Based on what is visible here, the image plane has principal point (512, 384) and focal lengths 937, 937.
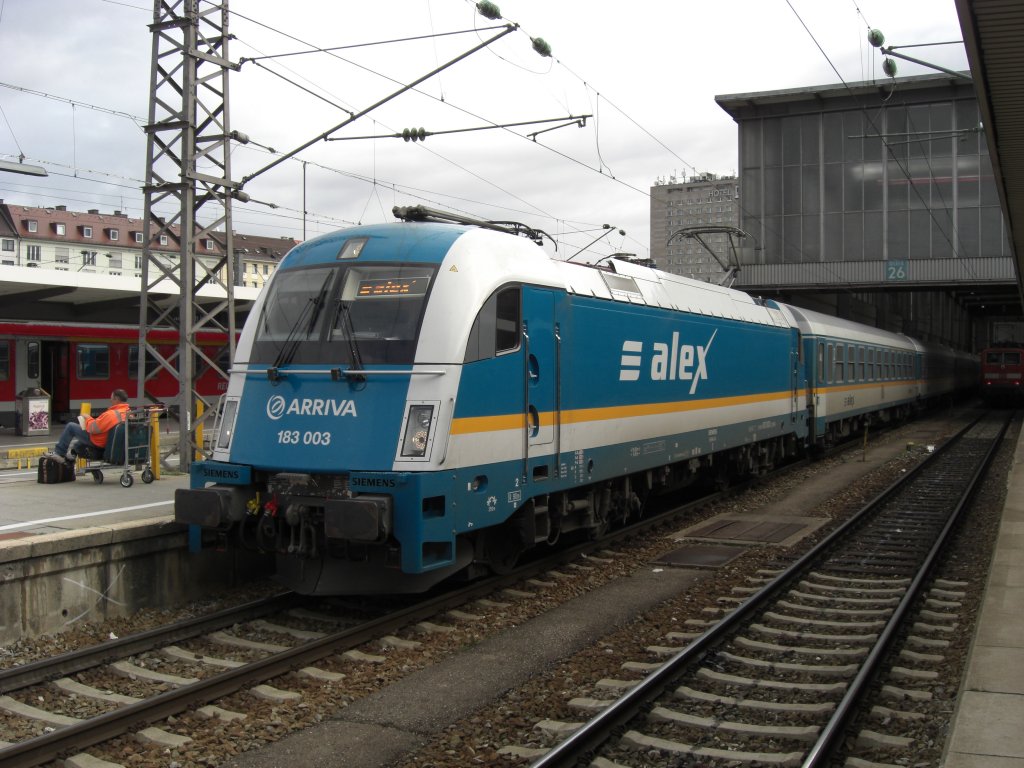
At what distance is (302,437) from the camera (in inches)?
297

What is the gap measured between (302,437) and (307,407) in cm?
26

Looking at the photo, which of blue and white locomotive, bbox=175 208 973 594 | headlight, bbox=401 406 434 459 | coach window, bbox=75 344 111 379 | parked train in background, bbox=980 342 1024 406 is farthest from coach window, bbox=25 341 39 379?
parked train in background, bbox=980 342 1024 406

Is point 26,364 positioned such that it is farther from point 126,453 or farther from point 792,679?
point 792,679

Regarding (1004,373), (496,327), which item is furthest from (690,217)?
(496,327)

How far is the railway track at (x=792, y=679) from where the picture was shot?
17.1ft

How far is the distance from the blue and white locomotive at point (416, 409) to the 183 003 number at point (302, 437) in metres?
0.01

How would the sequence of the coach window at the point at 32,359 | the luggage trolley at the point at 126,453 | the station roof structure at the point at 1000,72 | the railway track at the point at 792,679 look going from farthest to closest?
1. the coach window at the point at 32,359
2. the luggage trolley at the point at 126,453
3. the station roof structure at the point at 1000,72
4. the railway track at the point at 792,679

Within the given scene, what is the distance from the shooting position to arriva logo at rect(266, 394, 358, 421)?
747 centimetres

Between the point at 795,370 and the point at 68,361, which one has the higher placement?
the point at 68,361

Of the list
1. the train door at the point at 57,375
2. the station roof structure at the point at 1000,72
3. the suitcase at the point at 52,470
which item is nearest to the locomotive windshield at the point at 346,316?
the station roof structure at the point at 1000,72

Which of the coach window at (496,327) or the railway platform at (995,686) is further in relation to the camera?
the coach window at (496,327)

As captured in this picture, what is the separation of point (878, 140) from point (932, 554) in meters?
32.6

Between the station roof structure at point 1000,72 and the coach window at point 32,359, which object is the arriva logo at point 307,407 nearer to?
the station roof structure at point 1000,72

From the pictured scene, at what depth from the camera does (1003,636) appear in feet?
21.7
